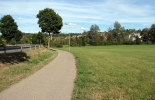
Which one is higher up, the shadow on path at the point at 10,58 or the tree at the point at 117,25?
the tree at the point at 117,25

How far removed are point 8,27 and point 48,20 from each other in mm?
16246

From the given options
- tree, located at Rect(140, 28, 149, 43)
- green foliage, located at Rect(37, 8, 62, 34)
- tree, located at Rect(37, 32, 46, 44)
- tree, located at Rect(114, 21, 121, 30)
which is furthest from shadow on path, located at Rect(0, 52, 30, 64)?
tree, located at Rect(140, 28, 149, 43)

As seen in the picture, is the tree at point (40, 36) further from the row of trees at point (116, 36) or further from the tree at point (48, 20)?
the tree at point (48, 20)

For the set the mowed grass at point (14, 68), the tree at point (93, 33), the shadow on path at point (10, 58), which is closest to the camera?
the mowed grass at point (14, 68)

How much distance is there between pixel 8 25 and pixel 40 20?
14180 millimetres

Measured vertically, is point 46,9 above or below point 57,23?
above

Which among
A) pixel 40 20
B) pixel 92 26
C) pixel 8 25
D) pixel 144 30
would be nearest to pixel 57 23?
pixel 40 20

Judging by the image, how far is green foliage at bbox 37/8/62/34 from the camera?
33.5 metres

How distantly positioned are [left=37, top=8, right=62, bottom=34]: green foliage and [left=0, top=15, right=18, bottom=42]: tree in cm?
1310

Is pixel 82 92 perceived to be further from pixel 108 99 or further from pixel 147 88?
pixel 147 88

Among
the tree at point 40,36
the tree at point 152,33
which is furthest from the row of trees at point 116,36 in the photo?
the tree at point 40,36

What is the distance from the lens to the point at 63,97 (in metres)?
4.49

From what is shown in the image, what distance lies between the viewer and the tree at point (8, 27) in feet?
136

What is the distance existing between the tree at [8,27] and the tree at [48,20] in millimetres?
13100
